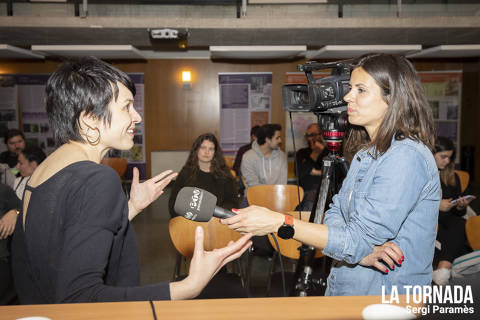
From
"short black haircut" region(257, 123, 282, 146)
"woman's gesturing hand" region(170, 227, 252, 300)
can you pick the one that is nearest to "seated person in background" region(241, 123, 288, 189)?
"short black haircut" region(257, 123, 282, 146)

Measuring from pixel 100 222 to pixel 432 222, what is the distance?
42.3 inches

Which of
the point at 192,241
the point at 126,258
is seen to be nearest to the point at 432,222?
the point at 126,258

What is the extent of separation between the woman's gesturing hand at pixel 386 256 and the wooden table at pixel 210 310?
30cm

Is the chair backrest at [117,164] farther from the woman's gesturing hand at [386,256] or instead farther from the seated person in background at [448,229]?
the woman's gesturing hand at [386,256]

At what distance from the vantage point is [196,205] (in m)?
1.17

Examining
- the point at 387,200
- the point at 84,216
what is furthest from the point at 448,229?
the point at 84,216

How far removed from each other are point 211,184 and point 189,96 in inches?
157

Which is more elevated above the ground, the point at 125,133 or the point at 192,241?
the point at 125,133

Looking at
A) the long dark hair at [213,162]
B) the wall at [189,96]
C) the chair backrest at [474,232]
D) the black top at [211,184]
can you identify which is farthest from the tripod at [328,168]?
the wall at [189,96]

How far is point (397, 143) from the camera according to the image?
1.15 meters

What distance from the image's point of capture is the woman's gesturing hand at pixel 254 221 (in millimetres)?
1147

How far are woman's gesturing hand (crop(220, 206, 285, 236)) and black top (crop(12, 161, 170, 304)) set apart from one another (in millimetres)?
336

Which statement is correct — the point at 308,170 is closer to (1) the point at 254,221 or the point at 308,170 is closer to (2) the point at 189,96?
(1) the point at 254,221

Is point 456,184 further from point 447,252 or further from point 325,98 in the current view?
point 325,98
